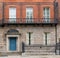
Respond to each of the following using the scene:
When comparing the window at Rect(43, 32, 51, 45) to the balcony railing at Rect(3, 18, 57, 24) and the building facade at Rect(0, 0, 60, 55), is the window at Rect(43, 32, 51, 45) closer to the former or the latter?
the building facade at Rect(0, 0, 60, 55)

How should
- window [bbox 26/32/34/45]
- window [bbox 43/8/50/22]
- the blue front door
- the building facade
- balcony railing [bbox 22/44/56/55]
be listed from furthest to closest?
1. window [bbox 43/8/50/22]
2. the blue front door
3. window [bbox 26/32/34/45]
4. the building facade
5. balcony railing [bbox 22/44/56/55]

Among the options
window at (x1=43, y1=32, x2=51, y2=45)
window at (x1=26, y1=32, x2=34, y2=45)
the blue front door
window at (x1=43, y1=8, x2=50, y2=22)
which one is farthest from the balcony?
the blue front door

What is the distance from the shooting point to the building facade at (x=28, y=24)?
121 ft

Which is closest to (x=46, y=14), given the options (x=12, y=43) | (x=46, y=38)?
(x=46, y=38)

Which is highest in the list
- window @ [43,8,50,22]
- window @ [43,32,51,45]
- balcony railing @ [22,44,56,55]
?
window @ [43,8,50,22]

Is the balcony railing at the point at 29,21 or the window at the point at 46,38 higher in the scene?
the balcony railing at the point at 29,21

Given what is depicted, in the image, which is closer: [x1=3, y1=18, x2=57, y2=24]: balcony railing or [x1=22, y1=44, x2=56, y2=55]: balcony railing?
[x1=22, y1=44, x2=56, y2=55]: balcony railing

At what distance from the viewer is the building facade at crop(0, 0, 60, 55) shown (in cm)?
3697

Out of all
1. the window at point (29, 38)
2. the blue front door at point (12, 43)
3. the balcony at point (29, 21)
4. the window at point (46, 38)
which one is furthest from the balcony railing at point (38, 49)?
the balcony at point (29, 21)

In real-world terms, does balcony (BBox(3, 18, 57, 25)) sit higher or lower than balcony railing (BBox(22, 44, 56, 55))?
higher

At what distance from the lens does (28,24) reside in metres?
37.1

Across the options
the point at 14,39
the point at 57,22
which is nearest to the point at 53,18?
the point at 57,22

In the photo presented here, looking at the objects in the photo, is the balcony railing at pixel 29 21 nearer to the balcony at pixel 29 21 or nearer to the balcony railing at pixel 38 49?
the balcony at pixel 29 21

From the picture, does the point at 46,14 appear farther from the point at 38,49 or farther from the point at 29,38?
the point at 38,49
